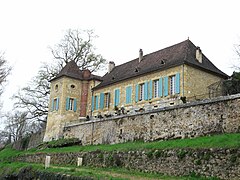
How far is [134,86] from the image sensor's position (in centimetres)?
2430

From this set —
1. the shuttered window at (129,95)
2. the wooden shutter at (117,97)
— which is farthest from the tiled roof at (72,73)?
the shuttered window at (129,95)

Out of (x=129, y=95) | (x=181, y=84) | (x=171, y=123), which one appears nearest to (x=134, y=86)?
(x=129, y=95)

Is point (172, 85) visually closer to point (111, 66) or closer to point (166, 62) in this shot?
point (166, 62)

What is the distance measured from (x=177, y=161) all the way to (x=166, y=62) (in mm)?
10678

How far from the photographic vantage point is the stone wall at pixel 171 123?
46.6ft

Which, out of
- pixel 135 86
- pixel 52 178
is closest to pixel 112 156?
pixel 52 178

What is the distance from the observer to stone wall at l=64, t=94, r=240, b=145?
14195 mm

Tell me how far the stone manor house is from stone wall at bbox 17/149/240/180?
16.7 feet

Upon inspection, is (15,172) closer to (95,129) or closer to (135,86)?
(95,129)

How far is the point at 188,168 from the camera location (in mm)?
12445

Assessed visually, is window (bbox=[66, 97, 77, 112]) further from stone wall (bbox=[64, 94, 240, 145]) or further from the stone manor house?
stone wall (bbox=[64, 94, 240, 145])

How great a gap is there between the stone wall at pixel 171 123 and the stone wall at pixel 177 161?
2.40 meters

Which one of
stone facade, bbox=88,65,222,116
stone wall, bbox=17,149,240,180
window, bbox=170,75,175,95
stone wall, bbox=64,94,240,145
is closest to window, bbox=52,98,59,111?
stone wall, bbox=64,94,240,145

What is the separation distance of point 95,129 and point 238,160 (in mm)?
13315
